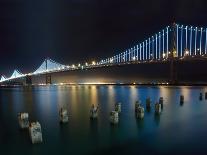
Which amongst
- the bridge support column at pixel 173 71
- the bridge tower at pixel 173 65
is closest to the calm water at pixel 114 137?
the bridge support column at pixel 173 71

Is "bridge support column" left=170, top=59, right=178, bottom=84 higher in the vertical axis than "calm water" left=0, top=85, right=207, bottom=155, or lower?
higher

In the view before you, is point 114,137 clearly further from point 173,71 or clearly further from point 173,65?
point 173,65

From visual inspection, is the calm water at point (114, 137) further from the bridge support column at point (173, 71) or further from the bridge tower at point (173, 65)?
the bridge tower at point (173, 65)

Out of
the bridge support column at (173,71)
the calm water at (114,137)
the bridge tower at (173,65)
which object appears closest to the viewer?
the calm water at (114,137)

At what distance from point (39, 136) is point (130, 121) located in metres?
7.03

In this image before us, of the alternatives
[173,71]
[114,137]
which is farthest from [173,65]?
[114,137]

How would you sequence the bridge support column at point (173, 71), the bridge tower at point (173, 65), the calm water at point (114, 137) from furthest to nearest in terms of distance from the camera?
the bridge tower at point (173, 65) → the bridge support column at point (173, 71) → the calm water at point (114, 137)

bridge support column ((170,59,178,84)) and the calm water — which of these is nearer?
the calm water

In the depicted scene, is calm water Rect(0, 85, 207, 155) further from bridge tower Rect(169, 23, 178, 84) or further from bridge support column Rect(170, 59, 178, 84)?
bridge tower Rect(169, 23, 178, 84)

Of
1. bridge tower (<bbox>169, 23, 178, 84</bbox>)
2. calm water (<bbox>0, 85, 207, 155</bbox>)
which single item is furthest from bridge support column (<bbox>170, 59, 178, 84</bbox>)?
Answer: calm water (<bbox>0, 85, 207, 155</bbox>)

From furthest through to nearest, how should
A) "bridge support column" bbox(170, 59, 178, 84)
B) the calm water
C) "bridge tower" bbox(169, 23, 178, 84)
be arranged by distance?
"bridge tower" bbox(169, 23, 178, 84) < "bridge support column" bbox(170, 59, 178, 84) < the calm water

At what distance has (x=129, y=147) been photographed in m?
12.4

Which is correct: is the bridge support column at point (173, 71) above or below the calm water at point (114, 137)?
above

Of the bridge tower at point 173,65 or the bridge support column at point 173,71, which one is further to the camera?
the bridge tower at point 173,65
